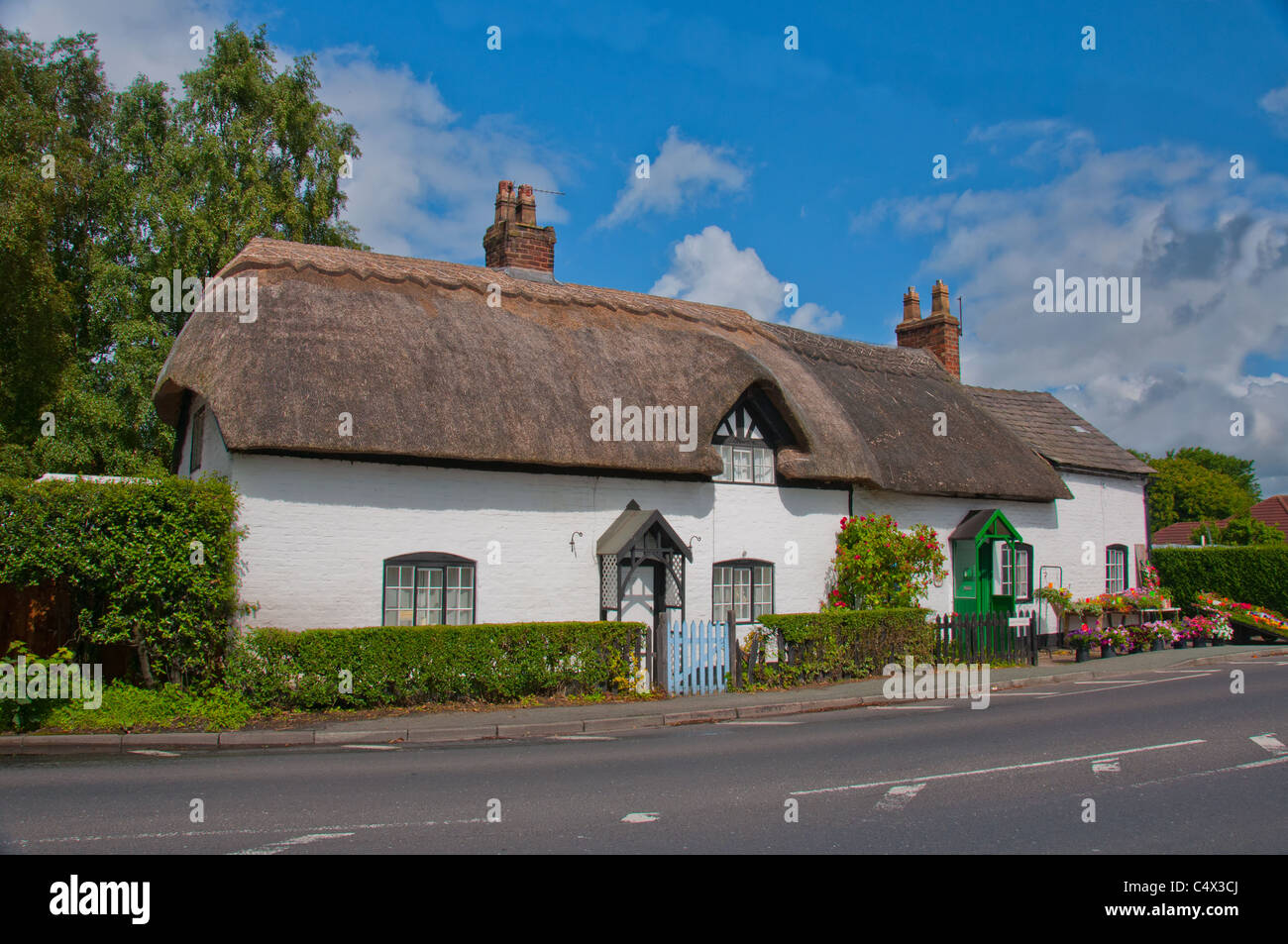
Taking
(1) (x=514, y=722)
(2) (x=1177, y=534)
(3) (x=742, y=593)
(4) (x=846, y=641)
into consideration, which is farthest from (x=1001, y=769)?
(2) (x=1177, y=534)

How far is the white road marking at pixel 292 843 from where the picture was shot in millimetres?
5816

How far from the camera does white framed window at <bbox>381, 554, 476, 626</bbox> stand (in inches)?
541

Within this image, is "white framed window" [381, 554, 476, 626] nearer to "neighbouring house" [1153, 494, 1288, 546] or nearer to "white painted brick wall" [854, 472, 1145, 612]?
"white painted brick wall" [854, 472, 1145, 612]

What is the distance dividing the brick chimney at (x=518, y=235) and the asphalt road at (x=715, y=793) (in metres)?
11.9

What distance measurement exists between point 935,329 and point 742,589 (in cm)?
1237

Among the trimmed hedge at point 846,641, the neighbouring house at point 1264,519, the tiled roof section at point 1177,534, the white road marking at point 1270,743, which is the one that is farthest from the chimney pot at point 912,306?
the tiled roof section at point 1177,534

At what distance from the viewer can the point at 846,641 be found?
647 inches

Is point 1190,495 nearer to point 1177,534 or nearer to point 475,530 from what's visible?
point 1177,534

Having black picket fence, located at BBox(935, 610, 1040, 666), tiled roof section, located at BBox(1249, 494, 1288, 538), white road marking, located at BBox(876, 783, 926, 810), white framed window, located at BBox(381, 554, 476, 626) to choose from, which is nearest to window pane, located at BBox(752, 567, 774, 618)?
black picket fence, located at BBox(935, 610, 1040, 666)

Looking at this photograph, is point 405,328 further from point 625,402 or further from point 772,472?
point 772,472

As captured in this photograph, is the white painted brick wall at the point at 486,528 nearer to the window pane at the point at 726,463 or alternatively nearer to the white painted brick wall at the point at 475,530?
the white painted brick wall at the point at 475,530

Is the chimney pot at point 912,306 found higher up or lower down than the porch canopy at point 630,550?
higher up

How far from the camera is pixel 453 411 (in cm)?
1420
